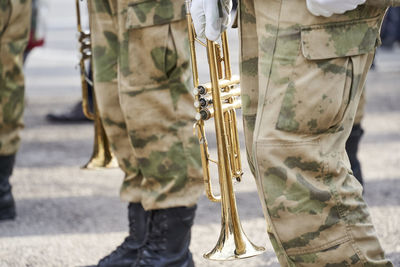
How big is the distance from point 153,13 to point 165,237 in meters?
0.83

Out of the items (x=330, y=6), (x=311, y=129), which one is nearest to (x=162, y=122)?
(x=311, y=129)

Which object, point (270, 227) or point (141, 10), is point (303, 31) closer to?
point (270, 227)

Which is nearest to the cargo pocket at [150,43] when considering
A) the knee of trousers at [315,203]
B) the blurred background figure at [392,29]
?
the knee of trousers at [315,203]

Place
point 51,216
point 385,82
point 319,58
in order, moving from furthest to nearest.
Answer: point 385,82, point 51,216, point 319,58

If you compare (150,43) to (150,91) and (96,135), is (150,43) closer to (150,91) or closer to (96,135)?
(150,91)

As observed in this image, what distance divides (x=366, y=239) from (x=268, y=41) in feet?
1.90

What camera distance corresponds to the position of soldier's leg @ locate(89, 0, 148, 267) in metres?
3.13

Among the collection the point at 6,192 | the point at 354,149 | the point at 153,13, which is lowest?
the point at 6,192

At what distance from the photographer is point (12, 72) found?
402 cm

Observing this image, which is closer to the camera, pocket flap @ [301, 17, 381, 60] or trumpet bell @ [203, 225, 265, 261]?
pocket flap @ [301, 17, 381, 60]

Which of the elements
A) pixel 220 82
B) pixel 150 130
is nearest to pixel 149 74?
pixel 150 130

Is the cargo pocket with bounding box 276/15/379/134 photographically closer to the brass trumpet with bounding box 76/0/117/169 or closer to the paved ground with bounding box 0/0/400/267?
the paved ground with bounding box 0/0/400/267

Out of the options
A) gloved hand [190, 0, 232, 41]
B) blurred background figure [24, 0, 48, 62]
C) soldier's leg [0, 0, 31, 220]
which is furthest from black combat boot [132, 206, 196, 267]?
blurred background figure [24, 0, 48, 62]

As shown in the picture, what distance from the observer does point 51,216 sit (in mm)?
4125
